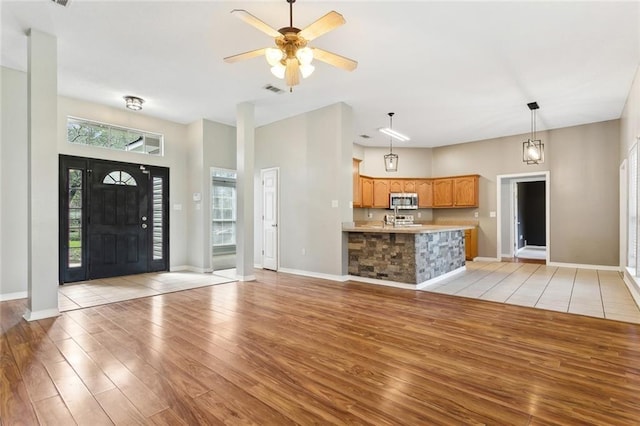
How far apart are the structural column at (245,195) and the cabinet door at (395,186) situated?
463 cm

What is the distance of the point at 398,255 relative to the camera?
Answer: 5.16 meters

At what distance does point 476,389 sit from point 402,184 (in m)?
7.41

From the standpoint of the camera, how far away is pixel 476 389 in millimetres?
2076

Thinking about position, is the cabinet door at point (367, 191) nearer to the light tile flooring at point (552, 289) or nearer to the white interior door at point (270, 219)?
the white interior door at point (270, 219)

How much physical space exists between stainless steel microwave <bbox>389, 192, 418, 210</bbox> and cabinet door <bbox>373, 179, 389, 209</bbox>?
0.45 feet

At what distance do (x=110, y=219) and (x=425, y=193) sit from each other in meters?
7.67

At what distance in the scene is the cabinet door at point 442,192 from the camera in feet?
28.8

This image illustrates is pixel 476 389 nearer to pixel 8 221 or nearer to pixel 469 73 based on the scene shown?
pixel 469 73

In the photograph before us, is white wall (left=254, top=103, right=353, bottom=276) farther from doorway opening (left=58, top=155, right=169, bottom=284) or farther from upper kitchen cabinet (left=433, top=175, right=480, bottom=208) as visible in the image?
upper kitchen cabinet (left=433, top=175, right=480, bottom=208)

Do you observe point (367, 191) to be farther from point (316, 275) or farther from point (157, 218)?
point (157, 218)

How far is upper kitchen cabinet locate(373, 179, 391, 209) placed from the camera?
8.91 metres

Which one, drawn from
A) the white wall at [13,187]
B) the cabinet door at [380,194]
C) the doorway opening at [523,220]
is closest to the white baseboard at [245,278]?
the white wall at [13,187]

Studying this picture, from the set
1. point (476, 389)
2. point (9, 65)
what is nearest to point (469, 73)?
point (476, 389)

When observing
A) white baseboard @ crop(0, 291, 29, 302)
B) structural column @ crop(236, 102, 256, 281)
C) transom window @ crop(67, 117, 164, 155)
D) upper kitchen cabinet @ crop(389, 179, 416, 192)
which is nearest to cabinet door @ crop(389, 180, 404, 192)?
upper kitchen cabinet @ crop(389, 179, 416, 192)
